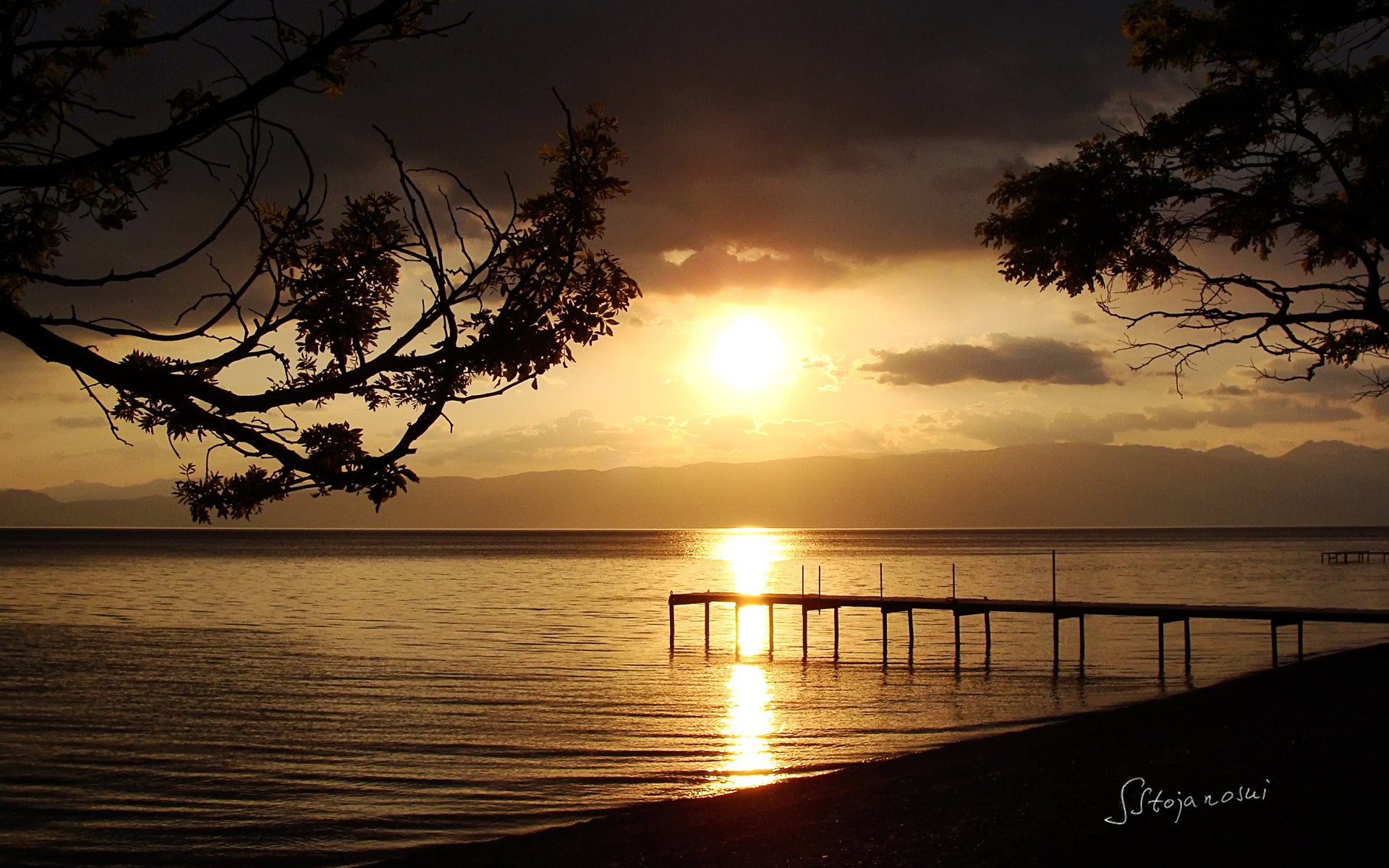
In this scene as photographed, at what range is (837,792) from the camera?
1539 cm

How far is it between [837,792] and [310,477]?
1120cm

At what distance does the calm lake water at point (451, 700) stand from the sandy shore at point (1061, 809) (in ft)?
7.15

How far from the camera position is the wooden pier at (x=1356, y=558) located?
9994cm

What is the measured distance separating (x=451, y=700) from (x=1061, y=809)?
18384 millimetres

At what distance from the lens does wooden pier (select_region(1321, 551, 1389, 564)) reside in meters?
99.9

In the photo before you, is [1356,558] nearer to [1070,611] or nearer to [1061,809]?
[1070,611]

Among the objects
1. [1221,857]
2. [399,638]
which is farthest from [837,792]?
[399,638]

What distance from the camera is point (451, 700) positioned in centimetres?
2736

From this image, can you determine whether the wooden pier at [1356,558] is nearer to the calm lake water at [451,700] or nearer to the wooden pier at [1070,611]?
the calm lake water at [451,700]
